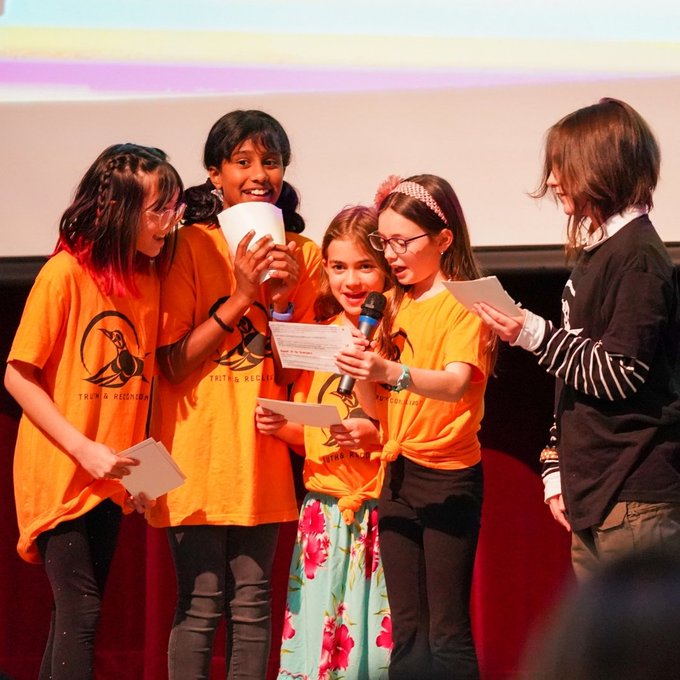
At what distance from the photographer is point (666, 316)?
A: 209 centimetres

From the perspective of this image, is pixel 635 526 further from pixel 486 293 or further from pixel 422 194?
pixel 422 194

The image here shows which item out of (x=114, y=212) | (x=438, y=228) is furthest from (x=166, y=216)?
(x=438, y=228)

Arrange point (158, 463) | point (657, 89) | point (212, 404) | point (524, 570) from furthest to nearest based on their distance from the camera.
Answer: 1. point (524, 570)
2. point (657, 89)
3. point (212, 404)
4. point (158, 463)

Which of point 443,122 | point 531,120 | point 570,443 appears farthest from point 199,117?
point 570,443

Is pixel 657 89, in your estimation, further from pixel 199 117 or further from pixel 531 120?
pixel 199 117

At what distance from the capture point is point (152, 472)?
2.32m

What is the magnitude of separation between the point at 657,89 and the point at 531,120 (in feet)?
1.16

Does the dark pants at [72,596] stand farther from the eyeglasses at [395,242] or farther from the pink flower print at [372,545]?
the eyeglasses at [395,242]

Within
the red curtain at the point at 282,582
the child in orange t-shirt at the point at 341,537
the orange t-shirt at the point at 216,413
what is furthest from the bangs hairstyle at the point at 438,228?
the red curtain at the point at 282,582

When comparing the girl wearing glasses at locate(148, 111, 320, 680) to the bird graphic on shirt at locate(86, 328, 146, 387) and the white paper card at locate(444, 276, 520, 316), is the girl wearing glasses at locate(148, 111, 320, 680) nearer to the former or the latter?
Answer: the bird graphic on shirt at locate(86, 328, 146, 387)

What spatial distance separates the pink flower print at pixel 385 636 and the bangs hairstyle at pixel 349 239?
767 millimetres

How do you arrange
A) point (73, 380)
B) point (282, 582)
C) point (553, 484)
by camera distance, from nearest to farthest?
point (553, 484), point (73, 380), point (282, 582)

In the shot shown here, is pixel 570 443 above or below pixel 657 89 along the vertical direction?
below

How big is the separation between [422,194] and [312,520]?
2.78 ft
